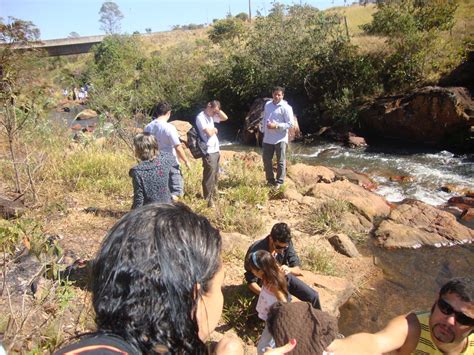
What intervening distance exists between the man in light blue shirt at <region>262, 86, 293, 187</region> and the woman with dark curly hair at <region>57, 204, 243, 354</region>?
584cm

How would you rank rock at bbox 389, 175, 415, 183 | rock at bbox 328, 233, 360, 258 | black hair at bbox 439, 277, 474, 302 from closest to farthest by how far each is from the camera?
1. black hair at bbox 439, 277, 474, 302
2. rock at bbox 328, 233, 360, 258
3. rock at bbox 389, 175, 415, 183

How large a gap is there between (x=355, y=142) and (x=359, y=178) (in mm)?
4266

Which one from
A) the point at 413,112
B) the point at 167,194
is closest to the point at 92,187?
the point at 167,194

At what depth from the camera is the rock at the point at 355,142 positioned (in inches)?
538

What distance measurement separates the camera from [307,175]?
28.7ft

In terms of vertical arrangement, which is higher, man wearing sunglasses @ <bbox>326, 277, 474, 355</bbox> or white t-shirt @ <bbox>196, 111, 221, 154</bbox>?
white t-shirt @ <bbox>196, 111, 221, 154</bbox>

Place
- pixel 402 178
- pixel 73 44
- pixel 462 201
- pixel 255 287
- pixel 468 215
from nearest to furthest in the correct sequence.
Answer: pixel 255 287 → pixel 468 215 → pixel 462 201 → pixel 402 178 → pixel 73 44

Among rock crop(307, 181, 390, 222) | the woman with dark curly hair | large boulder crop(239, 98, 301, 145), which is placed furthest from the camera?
large boulder crop(239, 98, 301, 145)

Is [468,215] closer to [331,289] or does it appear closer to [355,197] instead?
[355,197]

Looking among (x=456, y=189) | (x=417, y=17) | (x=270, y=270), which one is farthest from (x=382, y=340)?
(x=417, y=17)

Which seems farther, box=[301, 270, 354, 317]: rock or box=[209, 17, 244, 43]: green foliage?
box=[209, 17, 244, 43]: green foliage

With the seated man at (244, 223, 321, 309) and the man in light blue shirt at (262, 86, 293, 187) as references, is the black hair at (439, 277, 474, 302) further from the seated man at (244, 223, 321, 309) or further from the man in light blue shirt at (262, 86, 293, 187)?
the man in light blue shirt at (262, 86, 293, 187)

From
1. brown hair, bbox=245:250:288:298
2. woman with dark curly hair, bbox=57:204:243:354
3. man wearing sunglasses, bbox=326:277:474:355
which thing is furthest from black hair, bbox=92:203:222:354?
brown hair, bbox=245:250:288:298

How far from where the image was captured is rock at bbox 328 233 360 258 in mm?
5777
